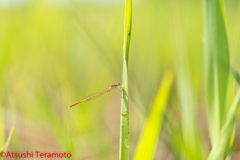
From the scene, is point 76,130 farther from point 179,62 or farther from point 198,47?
point 198,47

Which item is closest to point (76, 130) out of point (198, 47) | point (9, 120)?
point (9, 120)

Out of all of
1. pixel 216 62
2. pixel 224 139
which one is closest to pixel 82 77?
pixel 216 62

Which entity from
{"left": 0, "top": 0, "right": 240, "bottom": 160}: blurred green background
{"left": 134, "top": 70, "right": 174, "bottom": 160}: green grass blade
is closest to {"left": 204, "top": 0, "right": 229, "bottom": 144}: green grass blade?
{"left": 0, "top": 0, "right": 240, "bottom": 160}: blurred green background

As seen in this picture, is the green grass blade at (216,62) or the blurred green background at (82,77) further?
the blurred green background at (82,77)

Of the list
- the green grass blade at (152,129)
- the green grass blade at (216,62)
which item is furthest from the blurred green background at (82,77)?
the green grass blade at (152,129)

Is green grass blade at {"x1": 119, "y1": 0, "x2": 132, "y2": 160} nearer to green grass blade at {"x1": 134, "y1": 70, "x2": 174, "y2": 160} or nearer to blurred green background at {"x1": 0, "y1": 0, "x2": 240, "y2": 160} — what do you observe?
green grass blade at {"x1": 134, "y1": 70, "x2": 174, "y2": 160}

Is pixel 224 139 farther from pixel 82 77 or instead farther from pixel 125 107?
pixel 82 77

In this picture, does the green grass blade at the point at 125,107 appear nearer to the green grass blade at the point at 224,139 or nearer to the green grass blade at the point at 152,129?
the green grass blade at the point at 152,129
